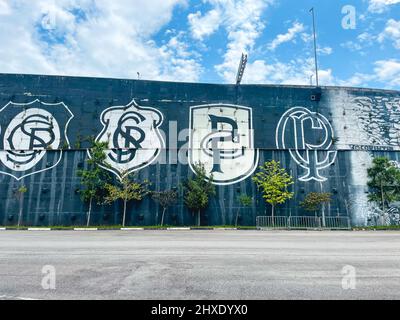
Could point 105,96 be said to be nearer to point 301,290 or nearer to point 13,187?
point 13,187

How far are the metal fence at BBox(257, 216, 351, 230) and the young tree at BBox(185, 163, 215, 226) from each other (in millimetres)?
4875

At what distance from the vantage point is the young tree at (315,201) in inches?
888

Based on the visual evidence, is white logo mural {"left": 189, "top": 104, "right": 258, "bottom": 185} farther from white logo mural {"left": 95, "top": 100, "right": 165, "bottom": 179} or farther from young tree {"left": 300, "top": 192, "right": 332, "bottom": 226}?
young tree {"left": 300, "top": 192, "right": 332, "bottom": 226}

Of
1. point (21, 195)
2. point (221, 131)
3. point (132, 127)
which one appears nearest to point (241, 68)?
point (221, 131)

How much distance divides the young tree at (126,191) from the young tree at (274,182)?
10234 millimetres

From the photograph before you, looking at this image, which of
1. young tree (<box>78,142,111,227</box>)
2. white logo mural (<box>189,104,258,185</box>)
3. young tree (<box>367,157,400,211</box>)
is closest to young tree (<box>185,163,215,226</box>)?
white logo mural (<box>189,104,258,185</box>)

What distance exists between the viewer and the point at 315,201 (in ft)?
73.9

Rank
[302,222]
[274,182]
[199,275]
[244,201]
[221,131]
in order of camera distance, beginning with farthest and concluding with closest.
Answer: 1. [221,131]
2. [244,201]
3. [274,182]
4. [302,222]
5. [199,275]

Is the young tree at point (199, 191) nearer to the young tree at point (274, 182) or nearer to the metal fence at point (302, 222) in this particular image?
the young tree at point (274, 182)

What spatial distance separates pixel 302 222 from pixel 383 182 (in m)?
8.38

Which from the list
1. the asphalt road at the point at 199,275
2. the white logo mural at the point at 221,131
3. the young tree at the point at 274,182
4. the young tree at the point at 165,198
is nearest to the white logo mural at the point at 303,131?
the white logo mural at the point at 221,131

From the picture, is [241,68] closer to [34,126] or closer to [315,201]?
[315,201]

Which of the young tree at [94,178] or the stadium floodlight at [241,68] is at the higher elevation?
the stadium floodlight at [241,68]

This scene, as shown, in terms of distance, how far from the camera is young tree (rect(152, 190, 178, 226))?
22806 mm
